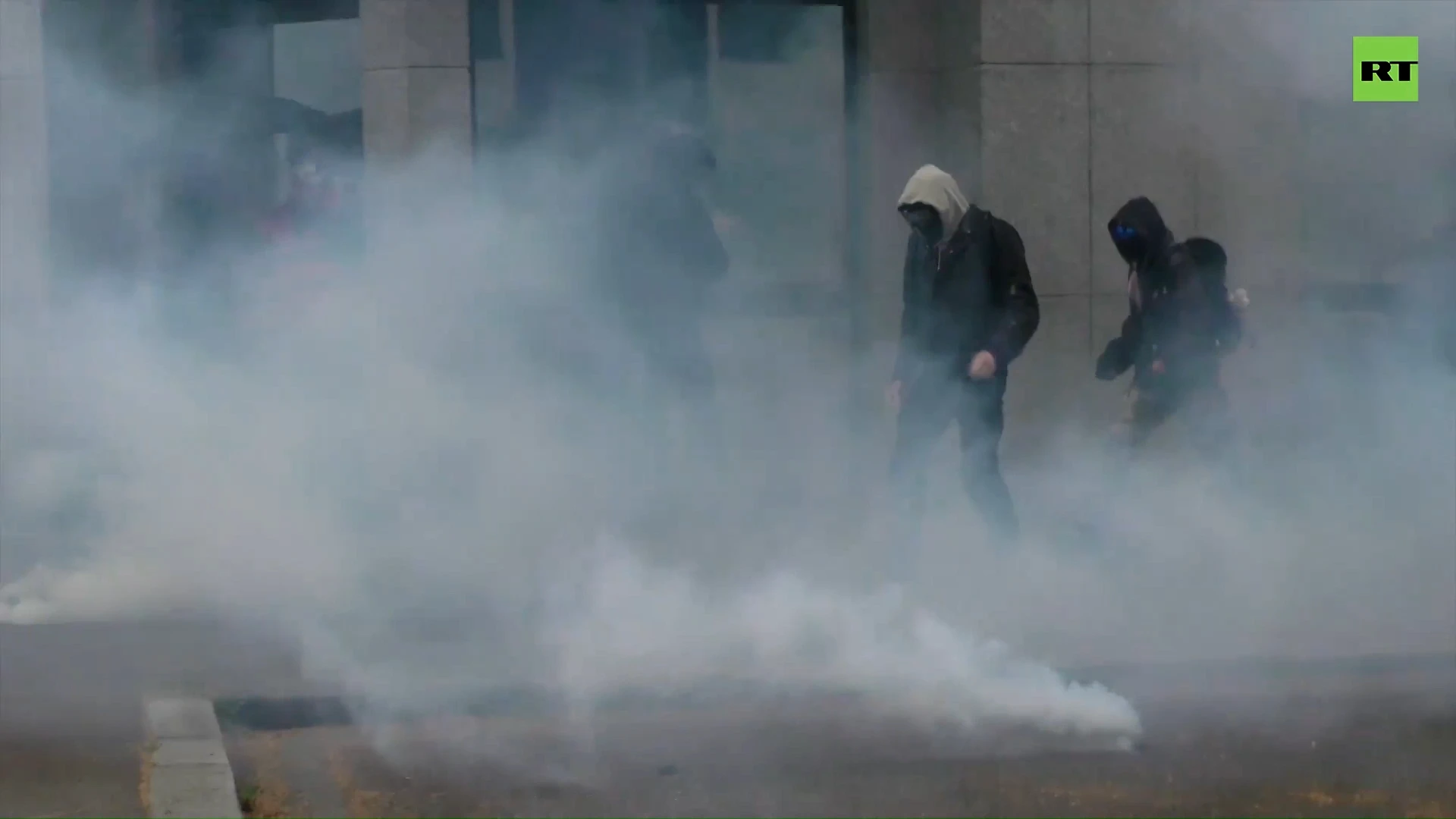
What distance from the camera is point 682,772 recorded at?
473 centimetres

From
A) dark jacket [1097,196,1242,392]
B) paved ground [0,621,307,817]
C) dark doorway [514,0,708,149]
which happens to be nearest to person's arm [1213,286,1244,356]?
dark jacket [1097,196,1242,392]

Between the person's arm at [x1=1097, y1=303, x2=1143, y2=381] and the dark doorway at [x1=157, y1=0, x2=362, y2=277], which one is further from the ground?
the dark doorway at [x1=157, y1=0, x2=362, y2=277]

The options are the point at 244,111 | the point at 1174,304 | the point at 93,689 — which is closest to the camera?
the point at 93,689

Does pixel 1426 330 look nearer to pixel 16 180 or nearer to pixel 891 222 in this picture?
pixel 891 222

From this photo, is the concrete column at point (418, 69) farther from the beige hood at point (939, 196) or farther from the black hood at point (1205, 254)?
the black hood at point (1205, 254)

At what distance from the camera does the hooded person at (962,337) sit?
6926 mm

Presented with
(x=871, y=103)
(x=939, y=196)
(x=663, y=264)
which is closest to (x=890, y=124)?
(x=871, y=103)

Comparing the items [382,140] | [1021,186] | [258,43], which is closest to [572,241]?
[382,140]

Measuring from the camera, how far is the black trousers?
6.98 meters

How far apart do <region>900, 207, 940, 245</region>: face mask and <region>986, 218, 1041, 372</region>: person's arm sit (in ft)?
0.62

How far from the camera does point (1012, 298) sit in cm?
697

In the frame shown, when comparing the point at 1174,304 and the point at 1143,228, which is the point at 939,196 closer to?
the point at 1143,228

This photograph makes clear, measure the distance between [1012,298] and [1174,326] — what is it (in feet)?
2.19

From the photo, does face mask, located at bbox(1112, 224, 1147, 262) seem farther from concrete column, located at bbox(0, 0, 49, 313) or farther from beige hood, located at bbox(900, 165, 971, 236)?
concrete column, located at bbox(0, 0, 49, 313)
